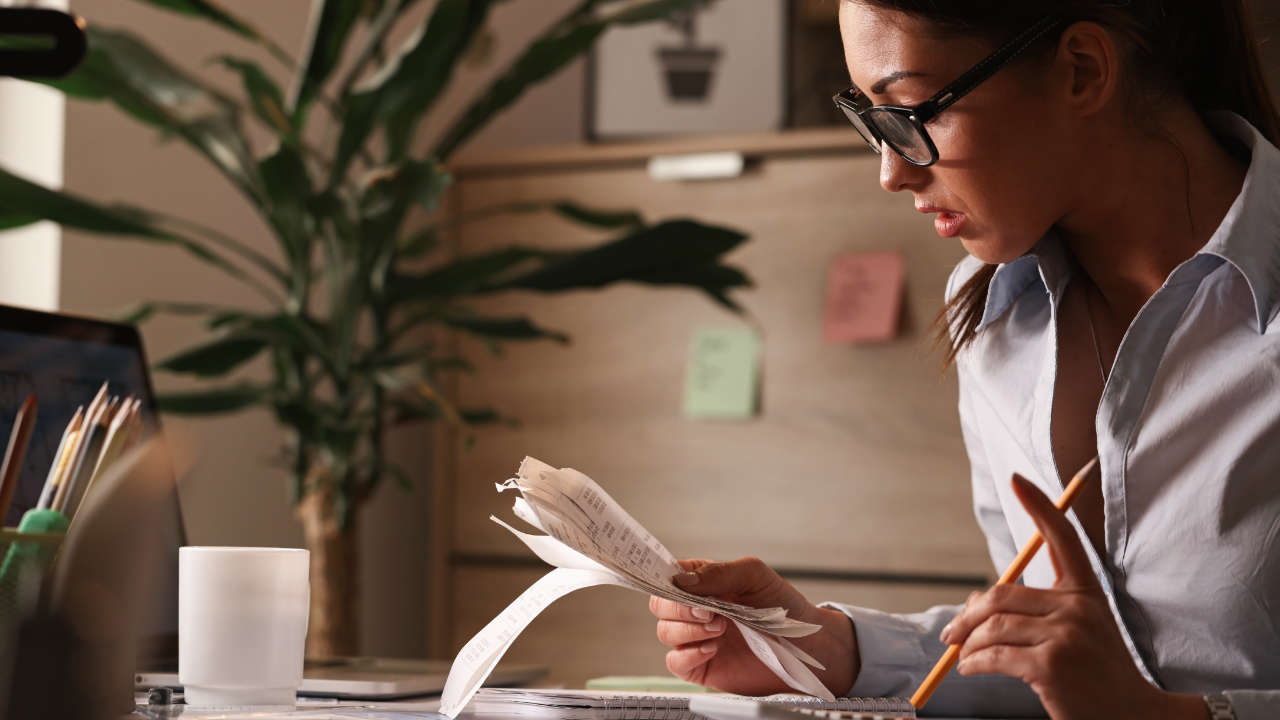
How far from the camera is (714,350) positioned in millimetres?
1942

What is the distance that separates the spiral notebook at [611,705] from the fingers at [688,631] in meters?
0.05

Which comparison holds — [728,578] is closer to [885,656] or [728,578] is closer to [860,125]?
[885,656]

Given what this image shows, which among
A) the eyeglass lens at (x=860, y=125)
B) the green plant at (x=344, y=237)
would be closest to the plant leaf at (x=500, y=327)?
the green plant at (x=344, y=237)

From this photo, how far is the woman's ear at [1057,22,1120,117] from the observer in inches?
33.6

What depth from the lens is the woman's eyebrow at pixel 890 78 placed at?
33.7 inches

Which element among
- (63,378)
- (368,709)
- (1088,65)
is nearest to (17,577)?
(368,709)

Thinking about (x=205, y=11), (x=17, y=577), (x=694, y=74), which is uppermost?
(x=694, y=74)

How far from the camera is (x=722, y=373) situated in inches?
76.2

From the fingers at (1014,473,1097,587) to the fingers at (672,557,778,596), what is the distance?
0.23 metres

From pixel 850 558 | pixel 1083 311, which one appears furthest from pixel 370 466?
pixel 1083 311

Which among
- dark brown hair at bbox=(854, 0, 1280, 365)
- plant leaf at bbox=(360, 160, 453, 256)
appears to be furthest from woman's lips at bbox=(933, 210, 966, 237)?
plant leaf at bbox=(360, 160, 453, 256)

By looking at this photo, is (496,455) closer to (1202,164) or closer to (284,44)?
(284,44)

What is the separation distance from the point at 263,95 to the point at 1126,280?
988mm

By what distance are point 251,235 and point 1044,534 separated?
1599 mm
